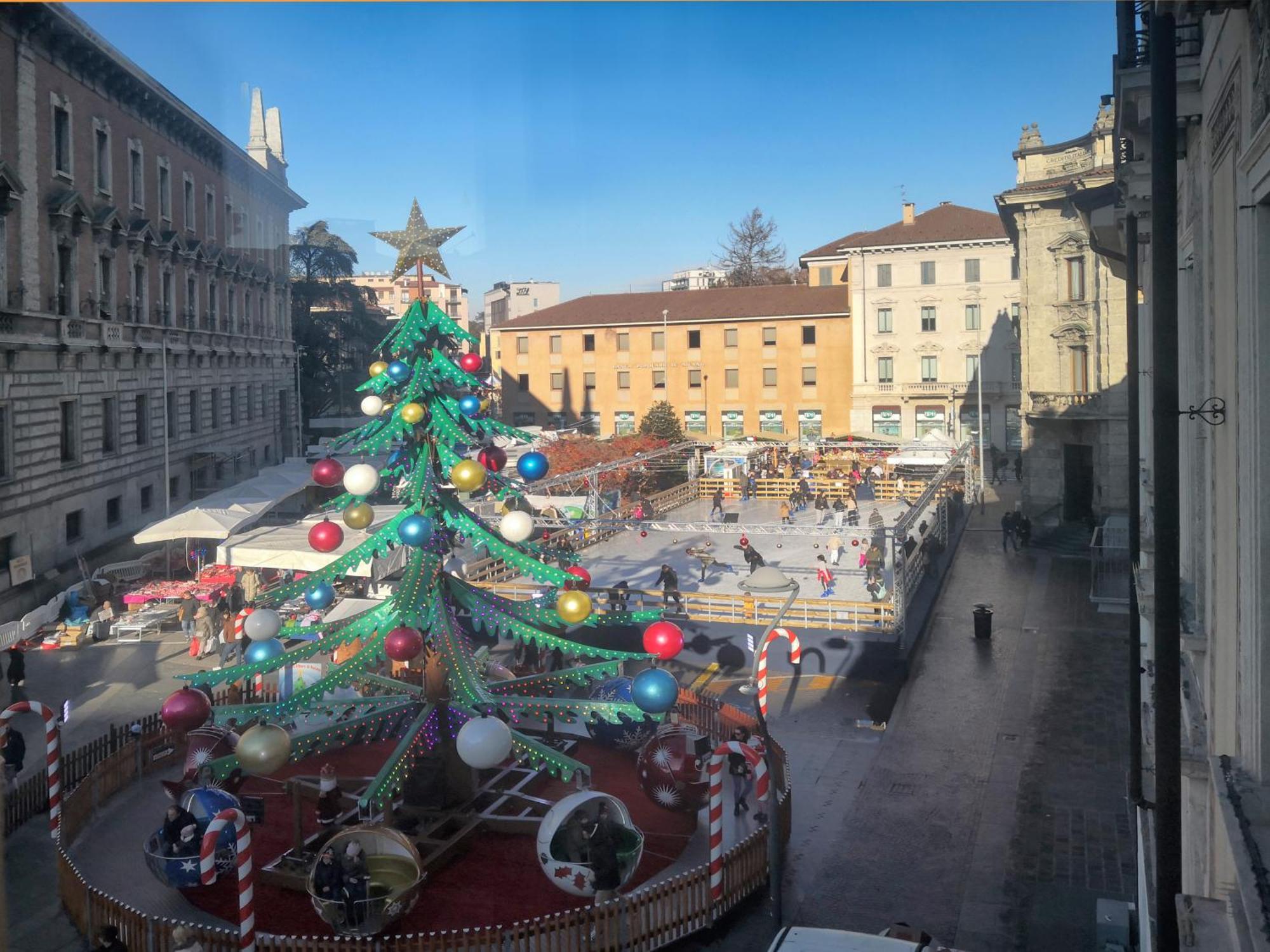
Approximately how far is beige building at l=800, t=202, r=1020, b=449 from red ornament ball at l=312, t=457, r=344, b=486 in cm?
5551

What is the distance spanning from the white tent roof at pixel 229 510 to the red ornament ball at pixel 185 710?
1630 cm

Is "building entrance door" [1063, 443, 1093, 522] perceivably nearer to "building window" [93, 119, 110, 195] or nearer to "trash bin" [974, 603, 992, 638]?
"trash bin" [974, 603, 992, 638]

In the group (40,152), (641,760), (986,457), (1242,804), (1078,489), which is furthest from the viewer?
(986,457)

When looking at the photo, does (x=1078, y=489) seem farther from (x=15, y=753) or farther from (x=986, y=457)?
(x=15, y=753)

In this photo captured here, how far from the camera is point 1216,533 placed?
333 inches

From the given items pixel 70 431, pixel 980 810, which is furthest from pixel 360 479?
pixel 70 431

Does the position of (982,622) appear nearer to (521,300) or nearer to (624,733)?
(624,733)

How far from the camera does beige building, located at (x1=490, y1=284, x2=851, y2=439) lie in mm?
68500

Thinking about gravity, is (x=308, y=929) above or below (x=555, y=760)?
below

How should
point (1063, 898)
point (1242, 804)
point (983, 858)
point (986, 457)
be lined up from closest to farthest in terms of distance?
point (1242, 804) → point (1063, 898) → point (983, 858) → point (986, 457)

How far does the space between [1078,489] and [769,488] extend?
41.3ft

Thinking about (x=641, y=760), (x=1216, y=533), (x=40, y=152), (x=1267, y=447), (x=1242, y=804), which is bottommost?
(x=641, y=760)

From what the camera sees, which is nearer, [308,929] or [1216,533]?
[1216,533]

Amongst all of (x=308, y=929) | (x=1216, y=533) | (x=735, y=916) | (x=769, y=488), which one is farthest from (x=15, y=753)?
(x=769, y=488)
